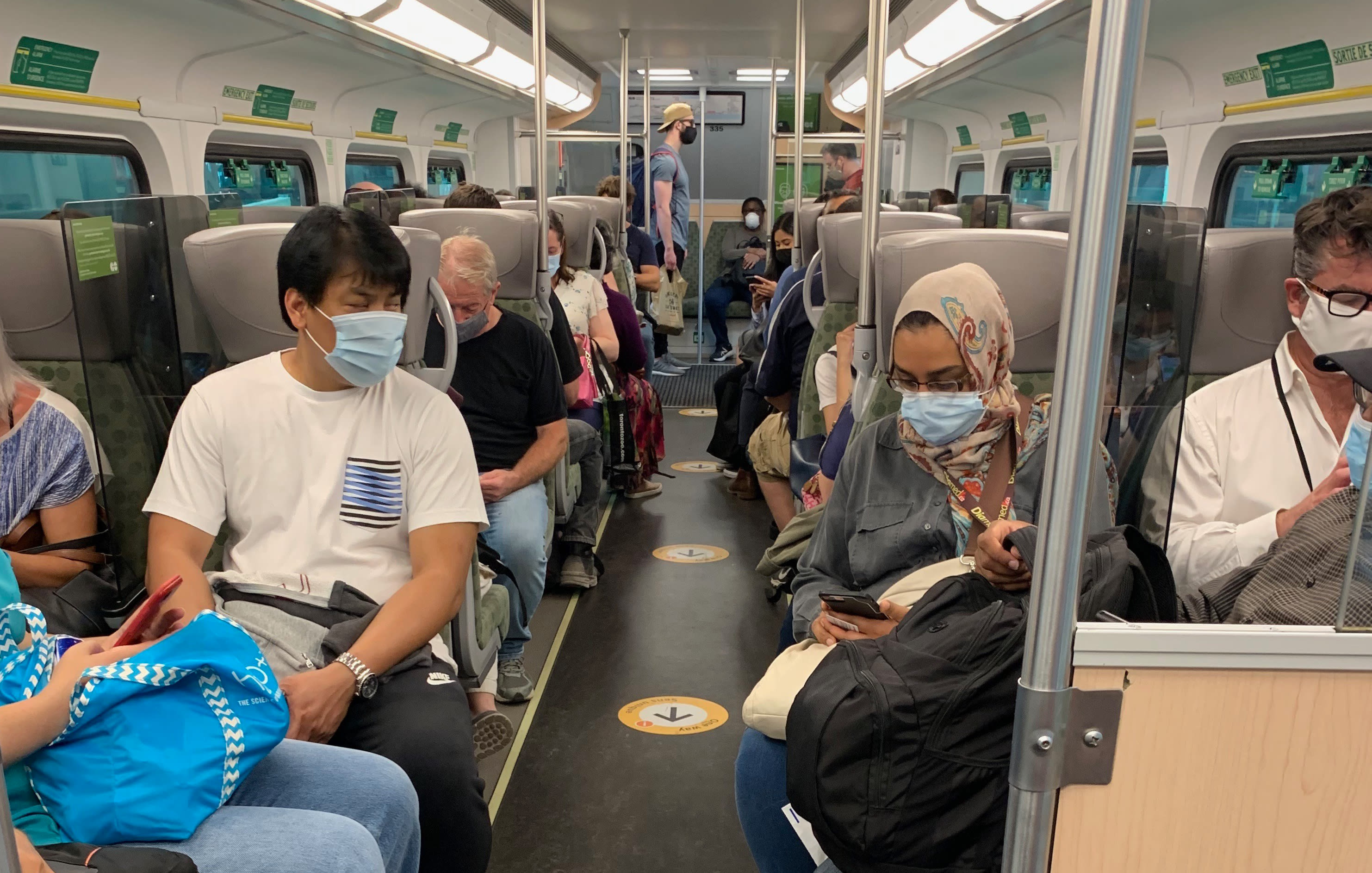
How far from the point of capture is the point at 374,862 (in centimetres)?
164

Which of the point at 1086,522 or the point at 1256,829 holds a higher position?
the point at 1086,522

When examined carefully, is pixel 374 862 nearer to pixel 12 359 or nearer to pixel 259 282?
pixel 259 282

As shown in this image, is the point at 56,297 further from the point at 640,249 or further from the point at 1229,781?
the point at 640,249

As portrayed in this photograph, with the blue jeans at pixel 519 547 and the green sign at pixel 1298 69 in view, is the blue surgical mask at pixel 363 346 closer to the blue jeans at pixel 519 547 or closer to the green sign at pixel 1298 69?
the blue jeans at pixel 519 547

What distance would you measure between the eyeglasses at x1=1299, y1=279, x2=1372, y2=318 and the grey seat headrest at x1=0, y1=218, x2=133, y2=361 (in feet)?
8.40

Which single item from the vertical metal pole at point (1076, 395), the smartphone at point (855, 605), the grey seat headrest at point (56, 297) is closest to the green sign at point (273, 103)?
the grey seat headrest at point (56, 297)

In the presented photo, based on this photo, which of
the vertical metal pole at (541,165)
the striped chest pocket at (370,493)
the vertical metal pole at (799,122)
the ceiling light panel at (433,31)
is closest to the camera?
the striped chest pocket at (370,493)

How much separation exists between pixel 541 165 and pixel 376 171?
6.34m

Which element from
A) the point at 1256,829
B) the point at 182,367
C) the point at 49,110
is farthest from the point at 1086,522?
the point at 49,110

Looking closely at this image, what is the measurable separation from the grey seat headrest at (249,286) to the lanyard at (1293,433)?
186cm

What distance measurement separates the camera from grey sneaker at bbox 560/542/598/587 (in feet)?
14.8

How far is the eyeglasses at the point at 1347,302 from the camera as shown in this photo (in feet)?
6.26

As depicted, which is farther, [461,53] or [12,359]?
[461,53]

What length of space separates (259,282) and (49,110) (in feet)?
8.23
